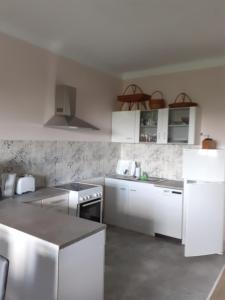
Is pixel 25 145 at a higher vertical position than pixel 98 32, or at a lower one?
lower

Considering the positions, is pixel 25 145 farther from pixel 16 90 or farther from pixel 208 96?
pixel 208 96

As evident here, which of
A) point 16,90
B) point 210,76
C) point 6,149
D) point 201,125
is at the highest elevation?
point 210,76

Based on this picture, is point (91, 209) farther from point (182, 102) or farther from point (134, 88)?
point (134, 88)

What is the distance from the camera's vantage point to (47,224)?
1.91 meters

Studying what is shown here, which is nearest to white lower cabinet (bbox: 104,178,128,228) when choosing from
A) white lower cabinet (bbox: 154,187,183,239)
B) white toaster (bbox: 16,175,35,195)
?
white lower cabinet (bbox: 154,187,183,239)

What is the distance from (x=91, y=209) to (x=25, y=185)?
0.95m

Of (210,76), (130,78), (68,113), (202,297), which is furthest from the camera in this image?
(130,78)

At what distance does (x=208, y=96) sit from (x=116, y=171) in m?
1.99

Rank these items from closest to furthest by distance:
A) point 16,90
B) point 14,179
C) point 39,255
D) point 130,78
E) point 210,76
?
1. point 39,255
2. point 14,179
3. point 16,90
4. point 210,76
5. point 130,78

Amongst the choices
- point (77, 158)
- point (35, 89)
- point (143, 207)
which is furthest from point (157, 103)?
point (35, 89)

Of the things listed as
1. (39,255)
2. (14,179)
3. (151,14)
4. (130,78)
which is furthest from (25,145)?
(130,78)

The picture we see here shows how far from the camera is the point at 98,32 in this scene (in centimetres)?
293

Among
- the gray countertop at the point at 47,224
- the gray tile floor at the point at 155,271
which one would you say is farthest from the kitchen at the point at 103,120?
the gray countertop at the point at 47,224

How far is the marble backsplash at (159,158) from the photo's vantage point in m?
4.14
